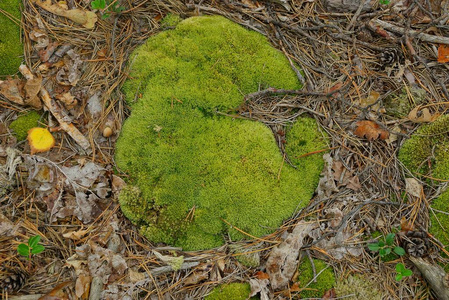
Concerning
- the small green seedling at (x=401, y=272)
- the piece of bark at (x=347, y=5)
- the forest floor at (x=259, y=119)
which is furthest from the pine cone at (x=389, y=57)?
the small green seedling at (x=401, y=272)

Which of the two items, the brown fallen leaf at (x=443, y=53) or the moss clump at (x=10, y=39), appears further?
the brown fallen leaf at (x=443, y=53)

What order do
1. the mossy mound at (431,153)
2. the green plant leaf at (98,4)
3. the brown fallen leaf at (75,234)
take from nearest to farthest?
the brown fallen leaf at (75,234) → the mossy mound at (431,153) → the green plant leaf at (98,4)

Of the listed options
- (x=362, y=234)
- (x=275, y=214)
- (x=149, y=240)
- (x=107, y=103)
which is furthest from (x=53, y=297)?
(x=362, y=234)

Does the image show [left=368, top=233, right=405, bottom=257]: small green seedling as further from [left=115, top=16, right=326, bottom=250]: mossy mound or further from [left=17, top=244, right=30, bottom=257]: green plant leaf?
[left=17, top=244, right=30, bottom=257]: green plant leaf

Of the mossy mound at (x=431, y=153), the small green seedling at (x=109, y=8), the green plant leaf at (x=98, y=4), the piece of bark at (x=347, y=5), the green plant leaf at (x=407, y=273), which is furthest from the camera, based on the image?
the piece of bark at (x=347, y=5)

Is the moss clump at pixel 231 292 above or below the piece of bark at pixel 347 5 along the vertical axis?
below

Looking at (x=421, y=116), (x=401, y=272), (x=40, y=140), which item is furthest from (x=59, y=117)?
(x=421, y=116)

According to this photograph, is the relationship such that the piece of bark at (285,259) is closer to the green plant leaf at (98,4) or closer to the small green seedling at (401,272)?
the small green seedling at (401,272)
